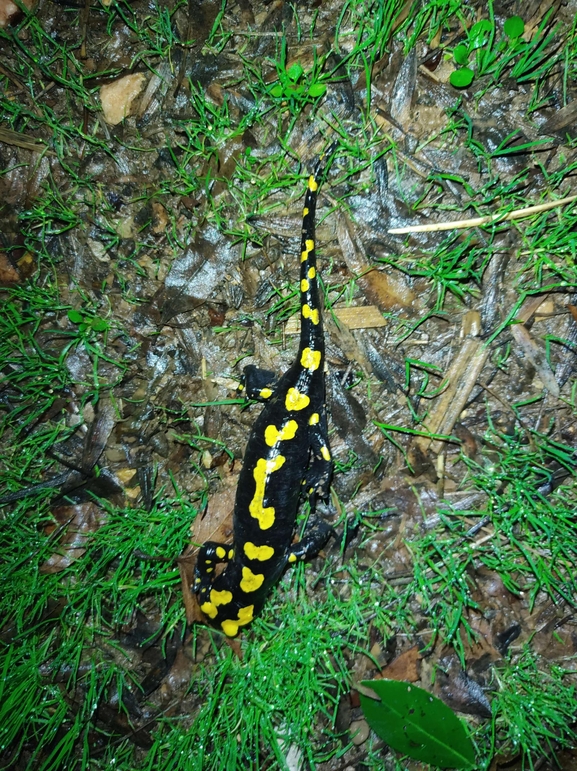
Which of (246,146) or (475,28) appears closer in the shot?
(475,28)

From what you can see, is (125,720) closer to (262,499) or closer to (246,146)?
(262,499)

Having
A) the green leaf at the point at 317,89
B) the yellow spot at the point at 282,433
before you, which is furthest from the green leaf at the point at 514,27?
the yellow spot at the point at 282,433

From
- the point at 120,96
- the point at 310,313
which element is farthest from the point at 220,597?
the point at 120,96

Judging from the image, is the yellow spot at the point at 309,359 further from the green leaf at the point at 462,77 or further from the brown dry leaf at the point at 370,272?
the green leaf at the point at 462,77

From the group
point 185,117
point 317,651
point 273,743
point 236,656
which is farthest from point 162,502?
point 185,117

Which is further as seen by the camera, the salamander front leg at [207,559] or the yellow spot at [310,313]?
the salamander front leg at [207,559]

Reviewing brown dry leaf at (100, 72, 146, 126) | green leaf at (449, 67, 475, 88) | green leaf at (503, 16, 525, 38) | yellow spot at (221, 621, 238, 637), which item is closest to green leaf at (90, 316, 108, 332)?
Answer: brown dry leaf at (100, 72, 146, 126)

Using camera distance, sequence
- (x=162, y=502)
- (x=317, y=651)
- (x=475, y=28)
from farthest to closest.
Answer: (x=162, y=502) < (x=317, y=651) < (x=475, y=28)
